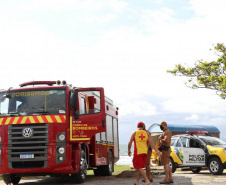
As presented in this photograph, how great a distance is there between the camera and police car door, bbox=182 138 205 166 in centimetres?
1888

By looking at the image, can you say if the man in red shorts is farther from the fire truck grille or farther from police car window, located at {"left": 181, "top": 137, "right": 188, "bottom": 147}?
police car window, located at {"left": 181, "top": 137, "right": 188, "bottom": 147}

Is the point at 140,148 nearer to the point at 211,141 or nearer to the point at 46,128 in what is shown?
the point at 46,128

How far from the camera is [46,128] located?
43.2 ft

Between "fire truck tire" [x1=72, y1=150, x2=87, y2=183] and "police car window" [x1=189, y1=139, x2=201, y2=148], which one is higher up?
"police car window" [x1=189, y1=139, x2=201, y2=148]

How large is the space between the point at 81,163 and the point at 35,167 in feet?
5.00

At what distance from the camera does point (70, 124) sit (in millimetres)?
13359

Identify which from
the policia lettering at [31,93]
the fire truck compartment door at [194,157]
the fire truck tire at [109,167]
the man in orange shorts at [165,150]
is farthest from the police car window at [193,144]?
the policia lettering at [31,93]

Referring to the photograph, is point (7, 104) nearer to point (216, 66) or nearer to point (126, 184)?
point (126, 184)

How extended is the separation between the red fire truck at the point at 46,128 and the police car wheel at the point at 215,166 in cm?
640

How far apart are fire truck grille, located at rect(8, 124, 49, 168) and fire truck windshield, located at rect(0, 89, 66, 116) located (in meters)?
0.49

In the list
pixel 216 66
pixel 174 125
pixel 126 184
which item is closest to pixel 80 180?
pixel 126 184

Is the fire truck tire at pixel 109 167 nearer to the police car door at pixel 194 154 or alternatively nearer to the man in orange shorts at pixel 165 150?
the police car door at pixel 194 154

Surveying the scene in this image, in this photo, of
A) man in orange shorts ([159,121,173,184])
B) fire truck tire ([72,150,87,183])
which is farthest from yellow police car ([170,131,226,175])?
fire truck tire ([72,150,87,183])

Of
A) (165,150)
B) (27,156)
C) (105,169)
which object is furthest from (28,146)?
(105,169)
